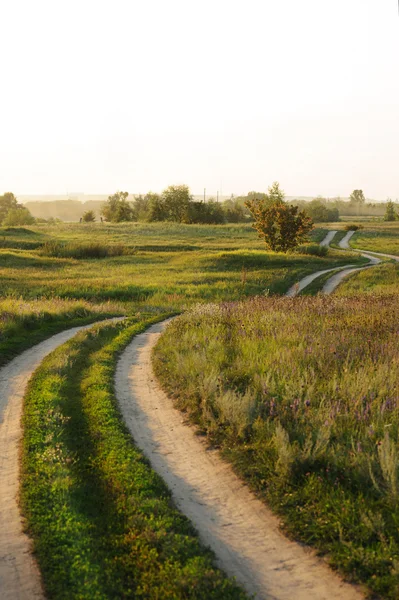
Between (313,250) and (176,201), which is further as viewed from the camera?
(176,201)

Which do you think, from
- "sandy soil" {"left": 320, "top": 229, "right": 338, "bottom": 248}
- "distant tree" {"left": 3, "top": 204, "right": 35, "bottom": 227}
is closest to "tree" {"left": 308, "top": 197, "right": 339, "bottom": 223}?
"sandy soil" {"left": 320, "top": 229, "right": 338, "bottom": 248}

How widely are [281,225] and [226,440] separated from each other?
136 feet

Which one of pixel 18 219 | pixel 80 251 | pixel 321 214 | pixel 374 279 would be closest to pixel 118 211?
pixel 18 219

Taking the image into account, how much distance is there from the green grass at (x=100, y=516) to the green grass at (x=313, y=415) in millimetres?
1334

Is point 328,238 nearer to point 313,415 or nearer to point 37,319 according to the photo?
point 37,319

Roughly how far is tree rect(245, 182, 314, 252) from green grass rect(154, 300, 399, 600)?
3418cm

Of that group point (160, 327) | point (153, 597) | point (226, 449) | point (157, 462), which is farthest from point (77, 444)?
point (160, 327)

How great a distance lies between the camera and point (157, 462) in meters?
7.76

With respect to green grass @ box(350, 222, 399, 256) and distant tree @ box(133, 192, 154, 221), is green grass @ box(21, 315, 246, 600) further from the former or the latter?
distant tree @ box(133, 192, 154, 221)

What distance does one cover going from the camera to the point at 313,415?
26.7ft

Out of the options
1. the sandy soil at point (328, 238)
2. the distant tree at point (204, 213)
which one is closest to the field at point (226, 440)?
the sandy soil at point (328, 238)

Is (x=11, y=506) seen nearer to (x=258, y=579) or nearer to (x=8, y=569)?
(x=8, y=569)

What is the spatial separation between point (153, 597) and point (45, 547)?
1.45 metres

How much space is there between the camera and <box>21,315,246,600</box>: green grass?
511 cm
